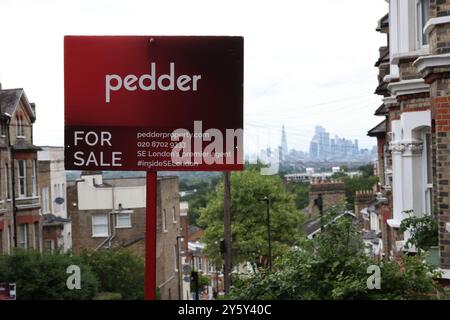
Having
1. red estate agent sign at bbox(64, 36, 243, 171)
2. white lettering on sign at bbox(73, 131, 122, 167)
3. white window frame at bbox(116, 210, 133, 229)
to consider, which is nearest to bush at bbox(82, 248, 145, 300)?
white window frame at bbox(116, 210, 133, 229)

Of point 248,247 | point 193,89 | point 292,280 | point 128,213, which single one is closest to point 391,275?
point 292,280

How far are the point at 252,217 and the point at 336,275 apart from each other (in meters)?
36.0

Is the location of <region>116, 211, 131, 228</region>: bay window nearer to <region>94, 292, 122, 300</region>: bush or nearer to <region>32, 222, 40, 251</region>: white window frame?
<region>32, 222, 40, 251</region>: white window frame

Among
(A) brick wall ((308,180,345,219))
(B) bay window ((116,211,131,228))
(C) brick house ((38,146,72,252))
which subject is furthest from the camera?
(B) bay window ((116,211,131,228))

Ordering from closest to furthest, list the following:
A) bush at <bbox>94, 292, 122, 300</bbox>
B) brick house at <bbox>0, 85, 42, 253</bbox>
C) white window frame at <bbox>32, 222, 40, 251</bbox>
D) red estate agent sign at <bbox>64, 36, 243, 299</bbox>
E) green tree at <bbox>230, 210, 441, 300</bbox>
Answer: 1. red estate agent sign at <bbox>64, 36, 243, 299</bbox>
2. green tree at <bbox>230, 210, 441, 300</bbox>
3. bush at <bbox>94, 292, 122, 300</bbox>
4. brick house at <bbox>0, 85, 42, 253</bbox>
5. white window frame at <bbox>32, 222, 40, 251</bbox>

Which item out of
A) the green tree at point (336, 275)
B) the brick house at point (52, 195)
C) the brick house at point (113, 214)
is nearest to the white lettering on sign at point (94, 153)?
the green tree at point (336, 275)

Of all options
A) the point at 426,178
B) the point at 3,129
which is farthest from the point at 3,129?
the point at 426,178

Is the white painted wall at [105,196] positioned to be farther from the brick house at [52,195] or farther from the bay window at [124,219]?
the brick house at [52,195]

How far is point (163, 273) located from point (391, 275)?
33.1 meters

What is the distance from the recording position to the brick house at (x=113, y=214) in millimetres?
42438

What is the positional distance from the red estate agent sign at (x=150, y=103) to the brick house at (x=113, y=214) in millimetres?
32505

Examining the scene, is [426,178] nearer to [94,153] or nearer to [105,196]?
[94,153]

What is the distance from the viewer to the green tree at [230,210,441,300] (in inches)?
431

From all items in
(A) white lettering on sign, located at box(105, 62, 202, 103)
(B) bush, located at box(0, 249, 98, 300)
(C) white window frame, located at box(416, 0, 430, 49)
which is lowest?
(B) bush, located at box(0, 249, 98, 300)
